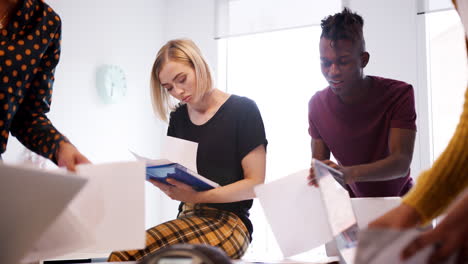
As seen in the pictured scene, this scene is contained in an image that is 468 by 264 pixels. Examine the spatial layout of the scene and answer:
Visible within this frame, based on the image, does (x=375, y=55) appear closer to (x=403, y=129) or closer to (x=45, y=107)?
(x=403, y=129)

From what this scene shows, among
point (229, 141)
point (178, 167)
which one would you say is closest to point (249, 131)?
point (229, 141)

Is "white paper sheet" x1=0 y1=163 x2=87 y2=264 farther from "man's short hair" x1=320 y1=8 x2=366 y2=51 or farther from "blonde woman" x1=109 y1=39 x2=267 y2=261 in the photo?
"man's short hair" x1=320 y1=8 x2=366 y2=51

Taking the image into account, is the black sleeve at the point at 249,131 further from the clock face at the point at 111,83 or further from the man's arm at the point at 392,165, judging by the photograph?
the clock face at the point at 111,83

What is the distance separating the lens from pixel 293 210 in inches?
41.4

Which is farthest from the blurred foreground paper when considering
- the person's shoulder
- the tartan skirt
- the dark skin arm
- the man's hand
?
the person's shoulder

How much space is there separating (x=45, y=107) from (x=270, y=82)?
2.83 m

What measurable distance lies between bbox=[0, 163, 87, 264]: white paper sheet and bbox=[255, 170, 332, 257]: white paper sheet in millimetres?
544

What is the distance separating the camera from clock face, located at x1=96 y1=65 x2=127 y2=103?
346 centimetres

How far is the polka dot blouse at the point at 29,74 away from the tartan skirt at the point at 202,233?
399mm

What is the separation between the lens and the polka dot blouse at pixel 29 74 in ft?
3.59

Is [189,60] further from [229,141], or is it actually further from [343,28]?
[343,28]

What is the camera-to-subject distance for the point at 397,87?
1505mm

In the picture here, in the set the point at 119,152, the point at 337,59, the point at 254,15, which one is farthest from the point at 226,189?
the point at 254,15

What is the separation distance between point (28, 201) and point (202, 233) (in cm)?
87
